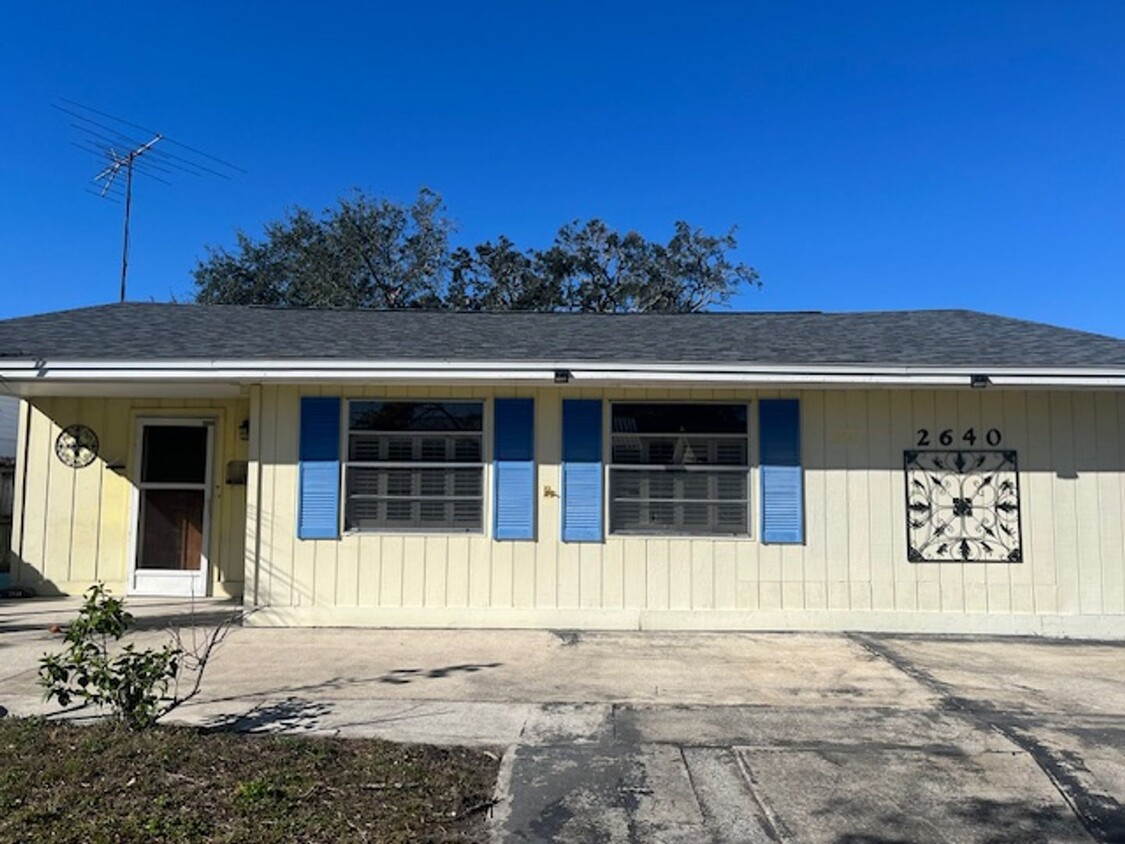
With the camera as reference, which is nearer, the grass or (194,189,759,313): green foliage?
the grass

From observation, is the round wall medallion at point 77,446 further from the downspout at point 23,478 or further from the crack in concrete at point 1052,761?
the crack in concrete at point 1052,761

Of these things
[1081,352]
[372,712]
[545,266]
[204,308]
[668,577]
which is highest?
[545,266]

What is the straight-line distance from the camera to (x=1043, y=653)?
618 centimetres

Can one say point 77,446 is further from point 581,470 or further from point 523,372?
point 581,470

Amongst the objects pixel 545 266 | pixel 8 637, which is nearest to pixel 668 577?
pixel 8 637

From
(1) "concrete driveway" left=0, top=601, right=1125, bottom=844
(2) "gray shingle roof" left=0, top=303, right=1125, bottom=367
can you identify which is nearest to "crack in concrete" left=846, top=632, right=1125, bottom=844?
(1) "concrete driveway" left=0, top=601, right=1125, bottom=844

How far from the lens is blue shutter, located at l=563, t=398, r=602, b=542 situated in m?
6.96

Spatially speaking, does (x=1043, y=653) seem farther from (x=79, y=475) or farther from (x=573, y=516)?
(x=79, y=475)

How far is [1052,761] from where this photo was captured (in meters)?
3.77

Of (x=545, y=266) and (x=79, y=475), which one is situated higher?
(x=545, y=266)

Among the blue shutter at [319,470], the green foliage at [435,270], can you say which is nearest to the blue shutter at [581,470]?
the blue shutter at [319,470]

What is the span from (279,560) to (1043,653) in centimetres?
645

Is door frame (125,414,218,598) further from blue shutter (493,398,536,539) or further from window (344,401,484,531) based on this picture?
blue shutter (493,398,536,539)

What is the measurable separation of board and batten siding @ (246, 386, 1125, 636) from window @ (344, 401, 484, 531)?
13cm
